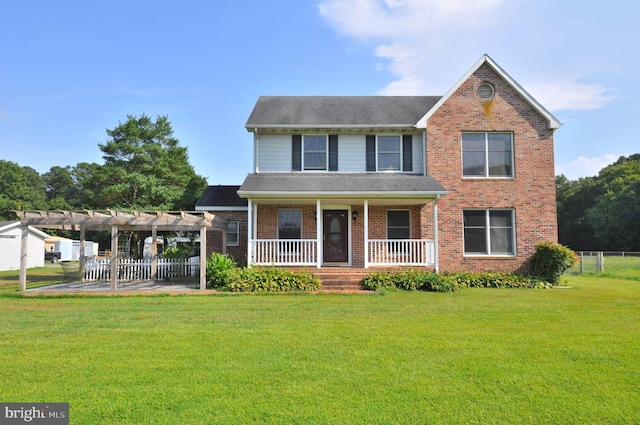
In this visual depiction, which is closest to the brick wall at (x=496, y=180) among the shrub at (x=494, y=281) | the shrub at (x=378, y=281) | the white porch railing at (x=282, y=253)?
the shrub at (x=494, y=281)

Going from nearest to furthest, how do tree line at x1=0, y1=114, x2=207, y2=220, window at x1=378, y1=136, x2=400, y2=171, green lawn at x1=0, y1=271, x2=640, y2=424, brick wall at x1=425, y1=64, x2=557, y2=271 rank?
green lawn at x1=0, y1=271, x2=640, y2=424, brick wall at x1=425, y1=64, x2=557, y2=271, window at x1=378, y1=136, x2=400, y2=171, tree line at x1=0, y1=114, x2=207, y2=220

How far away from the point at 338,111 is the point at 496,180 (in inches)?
277

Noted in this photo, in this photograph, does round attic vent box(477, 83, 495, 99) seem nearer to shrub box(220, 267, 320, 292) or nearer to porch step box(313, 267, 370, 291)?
porch step box(313, 267, 370, 291)

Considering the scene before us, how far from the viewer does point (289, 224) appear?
1609 cm

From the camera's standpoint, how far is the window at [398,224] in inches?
631

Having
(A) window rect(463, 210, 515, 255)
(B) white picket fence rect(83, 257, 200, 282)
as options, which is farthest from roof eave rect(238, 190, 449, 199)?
→ (B) white picket fence rect(83, 257, 200, 282)

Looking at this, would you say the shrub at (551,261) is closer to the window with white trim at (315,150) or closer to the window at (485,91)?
the window at (485,91)

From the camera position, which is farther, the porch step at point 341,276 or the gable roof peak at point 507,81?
the gable roof peak at point 507,81

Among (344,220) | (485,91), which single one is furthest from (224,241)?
(485,91)

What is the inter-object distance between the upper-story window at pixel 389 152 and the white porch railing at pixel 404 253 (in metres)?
3.28

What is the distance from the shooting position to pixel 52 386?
14.5 feet

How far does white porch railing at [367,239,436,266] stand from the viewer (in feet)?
47.8

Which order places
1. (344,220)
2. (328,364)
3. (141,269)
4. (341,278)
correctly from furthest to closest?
(141,269) < (344,220) < (341,278) < (328,364)

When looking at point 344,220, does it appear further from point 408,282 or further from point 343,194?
point 408,282
